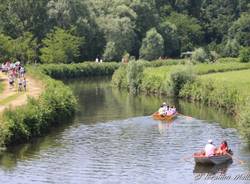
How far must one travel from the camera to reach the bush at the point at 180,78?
84.8 meters

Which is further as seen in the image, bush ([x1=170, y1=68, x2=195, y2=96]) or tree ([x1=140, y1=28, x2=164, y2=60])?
tree ([x1=140, y1=28, x2=164, y2=60])

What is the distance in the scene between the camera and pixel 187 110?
7431 cm

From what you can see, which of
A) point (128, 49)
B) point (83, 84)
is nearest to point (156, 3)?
point (128, 49)

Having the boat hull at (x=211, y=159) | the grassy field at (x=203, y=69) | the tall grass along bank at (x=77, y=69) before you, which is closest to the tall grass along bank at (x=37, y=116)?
the boat hull at (x=211, y=159)

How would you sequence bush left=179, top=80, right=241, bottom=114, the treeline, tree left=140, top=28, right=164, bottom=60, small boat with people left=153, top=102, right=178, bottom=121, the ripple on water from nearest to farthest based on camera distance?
the ripple on water, small boat with people left=153, top=102, right=178, bottom=121, bush left=179, top=80, right=241, bottom=114, the treeline, tree left=140, top=28, right=164, bottom=60

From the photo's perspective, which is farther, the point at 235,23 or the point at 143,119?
the point at 235,23

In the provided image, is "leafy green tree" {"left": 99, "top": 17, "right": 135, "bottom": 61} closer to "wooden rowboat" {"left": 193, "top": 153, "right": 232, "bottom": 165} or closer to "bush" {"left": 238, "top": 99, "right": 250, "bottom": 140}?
"bush" {"left": 238, "top": 99, "right": 250, "bottom": 140}

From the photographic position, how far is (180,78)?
3344 inches

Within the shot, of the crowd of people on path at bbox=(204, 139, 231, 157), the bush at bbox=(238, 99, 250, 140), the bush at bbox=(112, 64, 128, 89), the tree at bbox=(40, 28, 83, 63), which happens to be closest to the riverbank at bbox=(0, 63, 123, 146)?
the crowd of people on path at bbox=(204, 139, 231, 157)

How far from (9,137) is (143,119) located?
18.8 m

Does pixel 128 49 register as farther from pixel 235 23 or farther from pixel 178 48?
pixel 235 23

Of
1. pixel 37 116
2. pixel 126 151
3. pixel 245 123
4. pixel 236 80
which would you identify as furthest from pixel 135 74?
pixel 245 123

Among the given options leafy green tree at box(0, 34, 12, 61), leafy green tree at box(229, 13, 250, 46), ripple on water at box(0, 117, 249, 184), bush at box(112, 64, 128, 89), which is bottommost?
ripple on water at box(0, 117, 249, 184)

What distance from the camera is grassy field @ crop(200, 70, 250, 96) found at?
7228 centimetres
